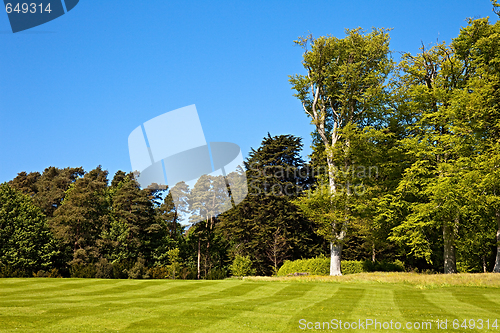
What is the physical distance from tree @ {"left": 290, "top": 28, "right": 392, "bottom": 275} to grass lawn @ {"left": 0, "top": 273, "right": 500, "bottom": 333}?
1038cm

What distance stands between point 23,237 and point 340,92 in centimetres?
3256

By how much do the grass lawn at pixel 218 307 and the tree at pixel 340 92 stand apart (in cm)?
1038

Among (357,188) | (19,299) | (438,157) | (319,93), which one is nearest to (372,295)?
(19,299)

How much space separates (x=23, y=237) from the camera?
37.8 metres

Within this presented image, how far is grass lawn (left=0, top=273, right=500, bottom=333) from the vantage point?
8.43 meters

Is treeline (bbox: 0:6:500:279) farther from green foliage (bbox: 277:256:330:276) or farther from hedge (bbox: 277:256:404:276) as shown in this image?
green foliage (bbox: 277:256:330:276)

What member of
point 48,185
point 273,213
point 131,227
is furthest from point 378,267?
point 48,185

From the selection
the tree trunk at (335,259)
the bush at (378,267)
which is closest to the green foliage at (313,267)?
the tree trunk at (335,259)

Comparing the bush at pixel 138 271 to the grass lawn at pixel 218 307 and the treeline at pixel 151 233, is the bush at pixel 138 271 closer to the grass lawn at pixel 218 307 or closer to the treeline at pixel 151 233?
the treeline at pixel 151 233

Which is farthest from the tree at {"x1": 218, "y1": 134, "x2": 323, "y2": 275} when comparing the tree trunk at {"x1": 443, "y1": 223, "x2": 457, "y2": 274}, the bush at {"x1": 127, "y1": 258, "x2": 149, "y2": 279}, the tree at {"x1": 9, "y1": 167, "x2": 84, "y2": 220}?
the tree at {"x1": 9, "y1": 167, "x2": 84, "y2": 220}

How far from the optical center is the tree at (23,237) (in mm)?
37219

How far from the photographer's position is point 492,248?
3203 centimetres

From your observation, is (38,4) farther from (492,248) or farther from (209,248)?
(209,248)

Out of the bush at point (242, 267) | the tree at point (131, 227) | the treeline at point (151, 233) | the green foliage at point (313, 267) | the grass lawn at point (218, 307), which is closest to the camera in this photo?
the grass lawn at point (218, 307)
